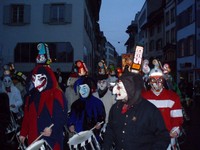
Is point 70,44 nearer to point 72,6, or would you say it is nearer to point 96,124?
point 72,6

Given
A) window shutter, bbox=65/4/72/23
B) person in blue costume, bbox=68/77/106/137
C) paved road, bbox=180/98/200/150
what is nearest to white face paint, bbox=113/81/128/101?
person in blue costume, bbox=68/77/106/137

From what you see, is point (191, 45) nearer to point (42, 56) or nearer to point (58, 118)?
point (42, 56)

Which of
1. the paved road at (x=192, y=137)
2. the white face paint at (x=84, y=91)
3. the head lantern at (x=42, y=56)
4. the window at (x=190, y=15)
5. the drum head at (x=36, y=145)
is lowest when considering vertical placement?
the paved road at (x=192, y=137)

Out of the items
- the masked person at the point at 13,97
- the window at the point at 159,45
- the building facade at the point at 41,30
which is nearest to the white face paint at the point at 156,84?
the masked person at the point at 13,97

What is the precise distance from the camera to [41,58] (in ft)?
27.3

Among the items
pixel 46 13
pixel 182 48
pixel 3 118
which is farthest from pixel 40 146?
pixel 182 48

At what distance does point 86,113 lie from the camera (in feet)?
24.1

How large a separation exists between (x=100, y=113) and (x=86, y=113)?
0.27 meters

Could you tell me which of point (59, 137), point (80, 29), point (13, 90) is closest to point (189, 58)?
point (80, 29)

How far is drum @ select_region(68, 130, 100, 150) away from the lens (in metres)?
5.88

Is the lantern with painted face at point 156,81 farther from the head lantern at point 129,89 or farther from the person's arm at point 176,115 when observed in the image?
the head lantern at point 129,89

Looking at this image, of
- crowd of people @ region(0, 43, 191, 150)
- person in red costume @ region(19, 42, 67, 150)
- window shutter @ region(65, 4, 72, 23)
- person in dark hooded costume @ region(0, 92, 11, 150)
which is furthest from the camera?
window shutter @ region(65, 4, 72, 23)

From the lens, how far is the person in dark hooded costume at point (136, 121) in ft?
13.8

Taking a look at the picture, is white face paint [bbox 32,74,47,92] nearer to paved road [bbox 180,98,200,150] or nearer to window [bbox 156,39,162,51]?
paved road [bbox 180,98,200,150]
